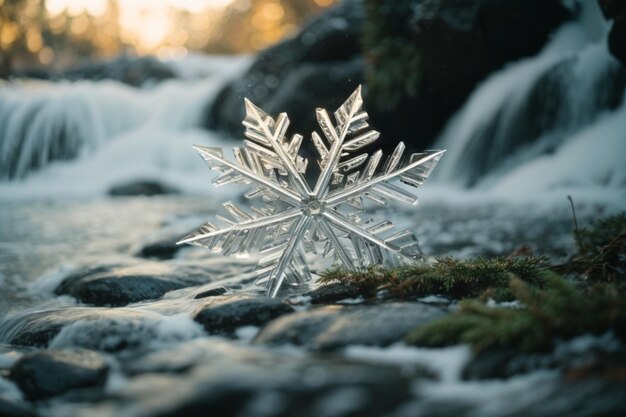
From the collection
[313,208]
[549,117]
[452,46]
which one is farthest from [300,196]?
[452,46]

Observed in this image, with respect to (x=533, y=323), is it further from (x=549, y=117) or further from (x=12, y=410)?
(x=549, y=117)

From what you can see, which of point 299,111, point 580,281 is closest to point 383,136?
point 299,111

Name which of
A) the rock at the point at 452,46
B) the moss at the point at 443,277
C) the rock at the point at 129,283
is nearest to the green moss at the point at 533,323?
the moss at the point at 443,277

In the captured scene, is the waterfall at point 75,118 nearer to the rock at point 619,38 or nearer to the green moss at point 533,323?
the rock at point 619,38

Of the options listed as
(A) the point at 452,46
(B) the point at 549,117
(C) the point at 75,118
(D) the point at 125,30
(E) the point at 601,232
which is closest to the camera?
(E) the point at 601,232

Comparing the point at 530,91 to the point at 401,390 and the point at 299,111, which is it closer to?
the point at 299,111

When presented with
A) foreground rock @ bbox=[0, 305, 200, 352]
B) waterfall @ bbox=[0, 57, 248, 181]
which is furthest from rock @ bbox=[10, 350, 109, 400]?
waterfall @ bbox=[0, 57, 248, 181]
